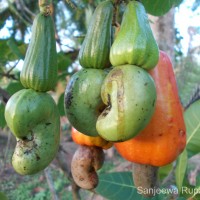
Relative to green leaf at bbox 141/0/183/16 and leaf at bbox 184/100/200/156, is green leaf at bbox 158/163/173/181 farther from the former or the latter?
green leaf at bbox 141/0/183/16

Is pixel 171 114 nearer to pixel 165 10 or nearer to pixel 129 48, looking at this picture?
pixel 129 48

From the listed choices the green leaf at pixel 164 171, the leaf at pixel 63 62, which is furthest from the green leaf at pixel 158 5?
the leaf at pixel 63 62

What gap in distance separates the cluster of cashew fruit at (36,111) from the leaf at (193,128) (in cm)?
69

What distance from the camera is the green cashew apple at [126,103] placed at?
0.53 m

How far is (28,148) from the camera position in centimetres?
60

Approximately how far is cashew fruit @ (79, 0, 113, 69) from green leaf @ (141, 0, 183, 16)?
33cm

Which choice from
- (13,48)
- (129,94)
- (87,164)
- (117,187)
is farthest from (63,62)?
(129,94)

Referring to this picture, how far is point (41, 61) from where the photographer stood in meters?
0.63

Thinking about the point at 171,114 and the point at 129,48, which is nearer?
the point at 129,48

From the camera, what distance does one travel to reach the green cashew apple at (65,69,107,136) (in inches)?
23.4

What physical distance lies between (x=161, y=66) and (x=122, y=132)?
0.23 meters

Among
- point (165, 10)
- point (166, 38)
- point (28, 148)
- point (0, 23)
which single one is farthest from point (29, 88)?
point (166, 38)

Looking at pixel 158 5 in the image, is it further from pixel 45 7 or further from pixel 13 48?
pixel 13 48

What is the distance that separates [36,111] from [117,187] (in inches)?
29.8
